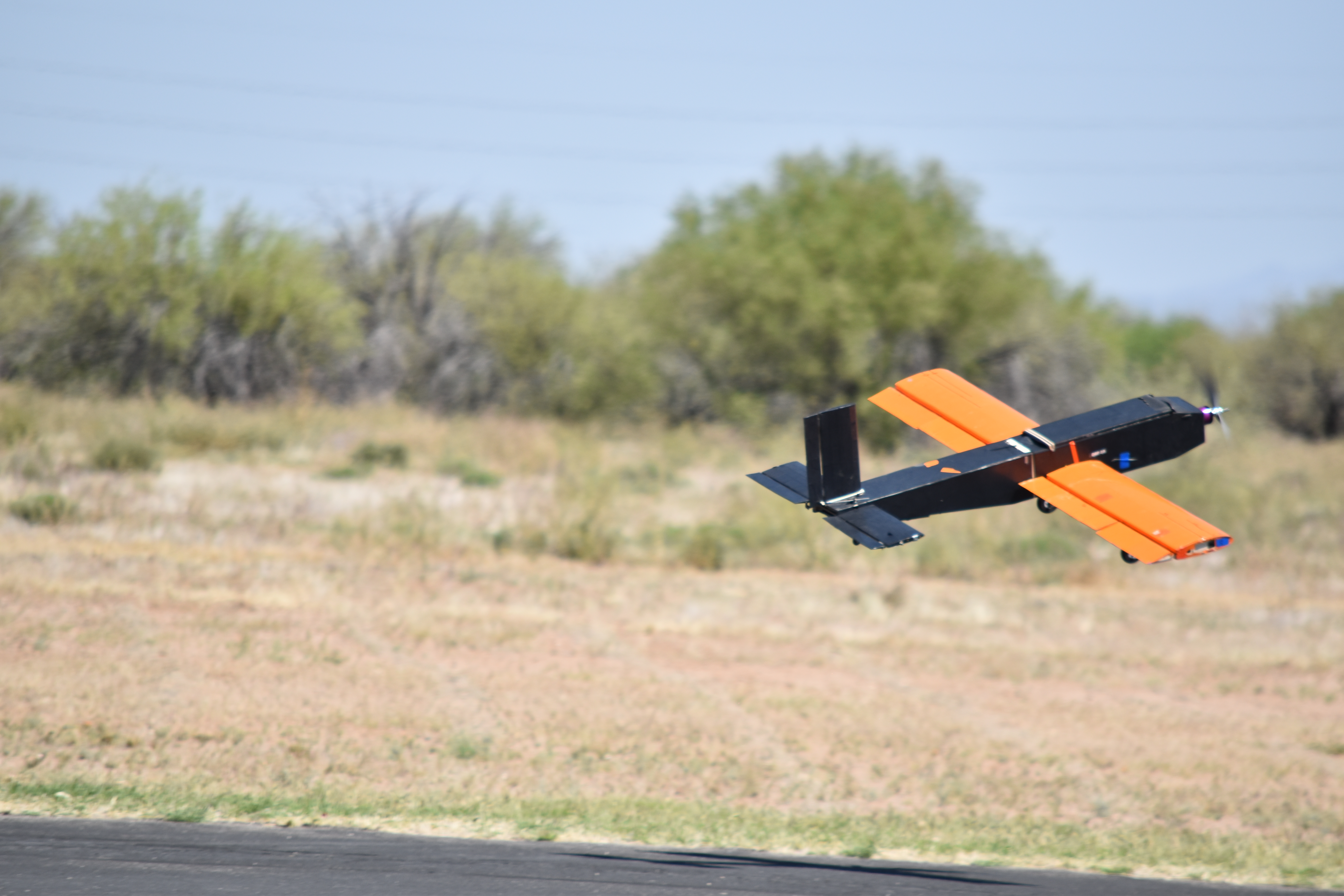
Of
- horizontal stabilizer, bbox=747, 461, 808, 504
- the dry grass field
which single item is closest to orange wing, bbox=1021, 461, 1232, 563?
horizontal stabilizer, bbox=747, 461, 808, 504

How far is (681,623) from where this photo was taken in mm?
22391

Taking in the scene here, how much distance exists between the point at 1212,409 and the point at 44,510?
23785 mm

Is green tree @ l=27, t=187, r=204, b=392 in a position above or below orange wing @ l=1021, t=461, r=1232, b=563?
above

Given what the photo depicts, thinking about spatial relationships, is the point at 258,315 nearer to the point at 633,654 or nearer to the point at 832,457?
the point at 633,654

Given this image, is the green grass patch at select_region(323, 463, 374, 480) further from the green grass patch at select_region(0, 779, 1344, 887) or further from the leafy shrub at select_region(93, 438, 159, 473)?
the green grass patch at select_region(0, 779, 1344, 887)

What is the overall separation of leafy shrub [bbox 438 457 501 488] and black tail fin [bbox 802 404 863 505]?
2433cm

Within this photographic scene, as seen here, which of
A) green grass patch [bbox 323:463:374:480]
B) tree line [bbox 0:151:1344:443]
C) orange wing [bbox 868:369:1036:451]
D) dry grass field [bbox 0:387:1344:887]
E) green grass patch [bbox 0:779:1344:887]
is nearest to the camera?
orange wing [bbox 868:369:1036:451]

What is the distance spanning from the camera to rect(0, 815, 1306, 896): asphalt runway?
397 inches

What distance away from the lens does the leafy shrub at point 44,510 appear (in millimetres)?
24359

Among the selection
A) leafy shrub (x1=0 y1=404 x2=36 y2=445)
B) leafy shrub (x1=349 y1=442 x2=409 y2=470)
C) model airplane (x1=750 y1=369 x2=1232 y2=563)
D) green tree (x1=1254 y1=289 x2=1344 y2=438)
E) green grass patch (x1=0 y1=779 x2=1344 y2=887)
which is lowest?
green grass patch (x1=0 y1=779 x2=1344 y2=887)

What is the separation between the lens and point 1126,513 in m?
7.13

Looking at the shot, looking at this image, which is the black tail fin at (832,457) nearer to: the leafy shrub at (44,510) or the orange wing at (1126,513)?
the orange wing at (1126,513)

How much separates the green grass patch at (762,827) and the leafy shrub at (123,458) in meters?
17.3

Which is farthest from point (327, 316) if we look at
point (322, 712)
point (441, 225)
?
point (322, 712)
